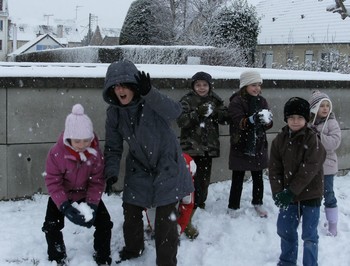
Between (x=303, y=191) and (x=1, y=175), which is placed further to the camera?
(x=1, y=175)

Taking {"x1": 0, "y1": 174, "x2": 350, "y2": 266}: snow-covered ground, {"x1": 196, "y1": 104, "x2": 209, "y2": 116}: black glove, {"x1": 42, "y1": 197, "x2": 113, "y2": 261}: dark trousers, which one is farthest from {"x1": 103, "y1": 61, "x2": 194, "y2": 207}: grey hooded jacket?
{"x1": 196, "y1": 104, "x2": 209, "y2": 116}: black glove

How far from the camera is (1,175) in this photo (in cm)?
477

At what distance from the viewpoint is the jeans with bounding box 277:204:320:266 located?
12.1 ft

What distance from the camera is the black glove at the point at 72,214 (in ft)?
11.1

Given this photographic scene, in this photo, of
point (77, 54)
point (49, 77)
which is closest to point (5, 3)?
point (77, 54)

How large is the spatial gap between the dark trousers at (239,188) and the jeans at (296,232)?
1.02m

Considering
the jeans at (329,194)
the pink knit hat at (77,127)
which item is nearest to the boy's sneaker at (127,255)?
the pink knit hat at (77,127)

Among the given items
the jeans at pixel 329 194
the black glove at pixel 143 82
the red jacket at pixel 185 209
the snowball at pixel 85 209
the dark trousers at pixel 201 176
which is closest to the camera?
the black glove at pixel 143 82

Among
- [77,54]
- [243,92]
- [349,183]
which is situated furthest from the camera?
[77,54]

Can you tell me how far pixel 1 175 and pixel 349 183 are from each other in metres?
4.25

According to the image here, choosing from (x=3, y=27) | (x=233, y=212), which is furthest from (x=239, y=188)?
(x=3, y=27)

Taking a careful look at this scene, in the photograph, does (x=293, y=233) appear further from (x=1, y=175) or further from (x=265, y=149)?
(x=1, y=175)

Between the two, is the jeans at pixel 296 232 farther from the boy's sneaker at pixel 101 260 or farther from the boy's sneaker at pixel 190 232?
the boy's sneaker at pixel 101 260

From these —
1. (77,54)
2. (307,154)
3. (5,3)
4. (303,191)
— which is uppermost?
(5,3)
